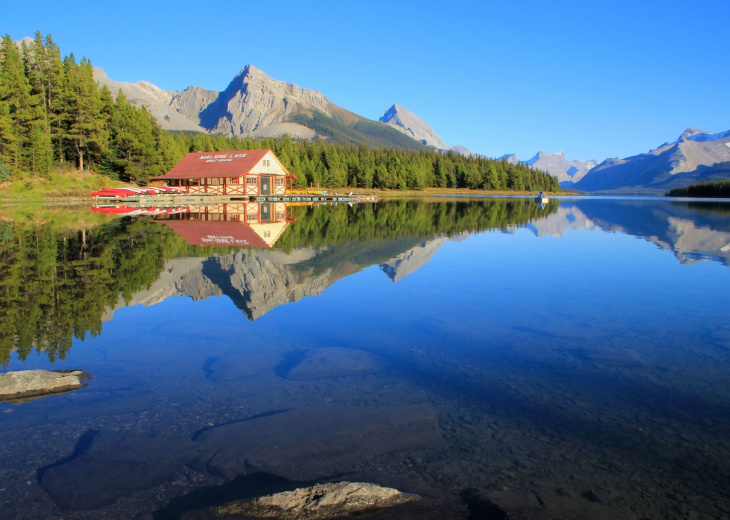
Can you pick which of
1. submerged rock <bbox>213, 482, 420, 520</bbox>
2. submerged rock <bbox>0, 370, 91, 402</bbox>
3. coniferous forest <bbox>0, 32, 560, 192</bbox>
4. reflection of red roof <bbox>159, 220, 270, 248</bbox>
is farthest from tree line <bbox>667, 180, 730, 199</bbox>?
submerged rock <bbox>0, 370, 91, 402</bbox>

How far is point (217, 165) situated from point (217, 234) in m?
47.2

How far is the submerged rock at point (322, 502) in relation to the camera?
3846 millimetres

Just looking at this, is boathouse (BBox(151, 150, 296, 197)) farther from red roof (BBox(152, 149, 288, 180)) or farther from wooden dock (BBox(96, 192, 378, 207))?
wooden dock (BBox(96, 192, 378, 207))

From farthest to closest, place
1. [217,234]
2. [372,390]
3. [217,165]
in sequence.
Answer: [217,165] → [217,234] → [372,390]

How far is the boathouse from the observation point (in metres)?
65.1

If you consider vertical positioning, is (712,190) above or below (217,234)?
above

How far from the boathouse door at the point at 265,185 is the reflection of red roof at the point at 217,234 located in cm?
3973

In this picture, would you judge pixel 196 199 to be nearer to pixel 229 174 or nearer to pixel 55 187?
pixel 229 174

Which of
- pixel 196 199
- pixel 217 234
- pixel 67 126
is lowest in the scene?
pixel 217 234

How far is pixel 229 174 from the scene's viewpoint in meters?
64.1

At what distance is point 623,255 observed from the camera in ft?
60.3

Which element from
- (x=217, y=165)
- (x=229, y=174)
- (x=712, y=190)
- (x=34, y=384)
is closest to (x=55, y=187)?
(x=229, y=174)

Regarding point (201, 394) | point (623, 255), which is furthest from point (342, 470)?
point (623, 255)

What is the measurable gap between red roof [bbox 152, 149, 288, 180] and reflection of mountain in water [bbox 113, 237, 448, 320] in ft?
161
